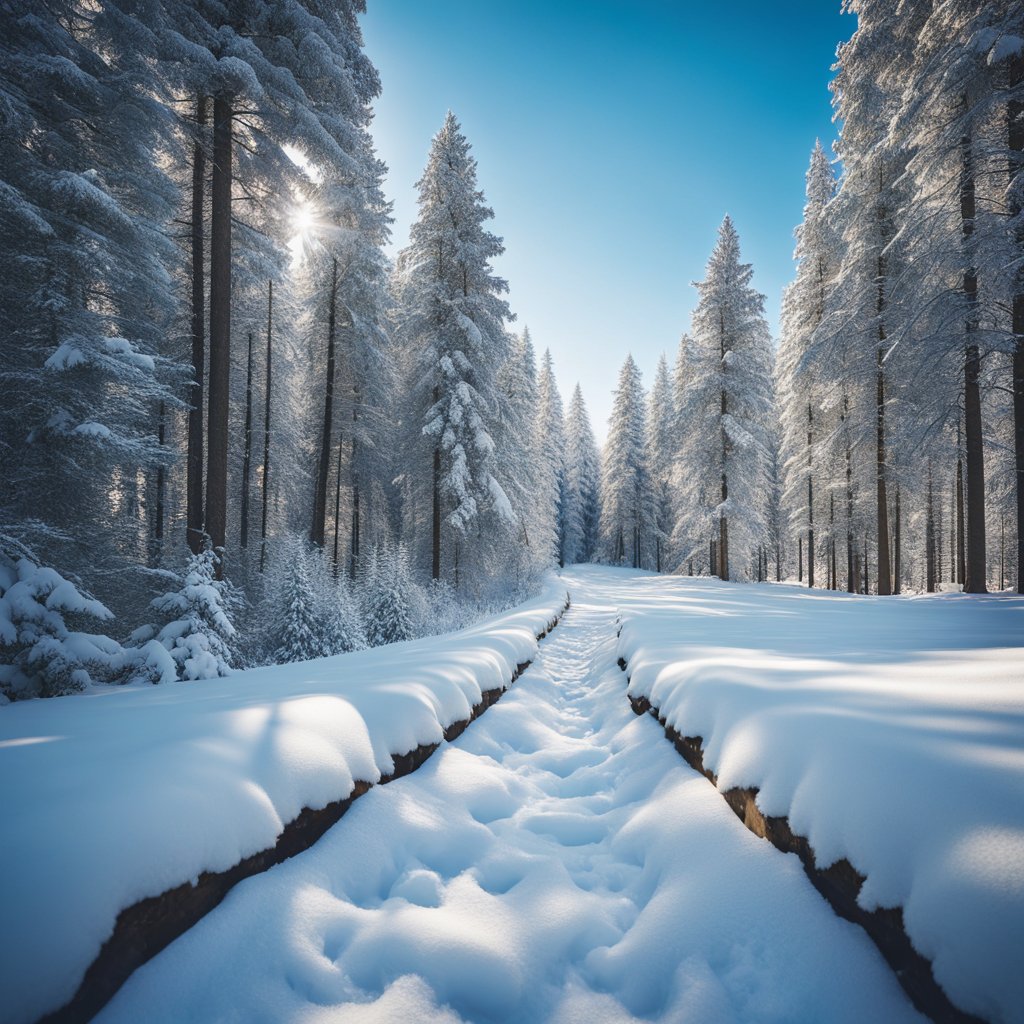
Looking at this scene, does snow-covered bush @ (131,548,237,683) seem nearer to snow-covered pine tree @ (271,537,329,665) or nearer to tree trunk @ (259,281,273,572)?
snow-covered pine tree @ (271,537,329,665)

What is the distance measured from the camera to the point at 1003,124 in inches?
354

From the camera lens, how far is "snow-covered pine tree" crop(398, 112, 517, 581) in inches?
564

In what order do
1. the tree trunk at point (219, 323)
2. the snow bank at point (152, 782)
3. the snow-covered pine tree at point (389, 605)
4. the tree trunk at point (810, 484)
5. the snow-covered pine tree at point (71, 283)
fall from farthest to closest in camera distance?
the tree trunk at point (810, 484)
the snow-covered pine tree at point (389, 605)
the tree trunk at point (219, 323)
the snow-covered pine tree at point (71, 283)
the snow bank at point (152, 782)

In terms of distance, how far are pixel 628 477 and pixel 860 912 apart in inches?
1493

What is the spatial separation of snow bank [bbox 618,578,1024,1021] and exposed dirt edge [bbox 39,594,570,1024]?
2115mm

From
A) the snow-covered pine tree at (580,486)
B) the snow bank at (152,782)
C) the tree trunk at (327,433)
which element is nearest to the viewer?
the snow bank at (152,782)

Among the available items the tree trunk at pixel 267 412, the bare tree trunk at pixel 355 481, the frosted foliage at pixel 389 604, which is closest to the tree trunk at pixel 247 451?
→ the tree trunk at pixel 267 412

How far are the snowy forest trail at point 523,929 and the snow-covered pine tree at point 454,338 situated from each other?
38.0ft

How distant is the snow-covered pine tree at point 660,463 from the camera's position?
31.7 m

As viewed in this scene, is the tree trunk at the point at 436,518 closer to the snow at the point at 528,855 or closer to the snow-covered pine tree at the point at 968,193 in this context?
the snow at the point at 528,855

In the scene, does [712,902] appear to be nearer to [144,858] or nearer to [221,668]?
[144,858]

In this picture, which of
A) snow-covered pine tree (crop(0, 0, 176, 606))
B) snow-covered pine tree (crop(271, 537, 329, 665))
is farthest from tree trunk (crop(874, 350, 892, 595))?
snow-covered pine tree (crop(0, 0, 176, 606))

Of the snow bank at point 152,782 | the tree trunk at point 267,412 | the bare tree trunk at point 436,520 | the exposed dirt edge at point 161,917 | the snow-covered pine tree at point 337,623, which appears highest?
the tree trunk at point 267,412

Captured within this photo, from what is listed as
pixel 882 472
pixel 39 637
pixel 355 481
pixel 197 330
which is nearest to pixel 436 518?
pixel 355 481
